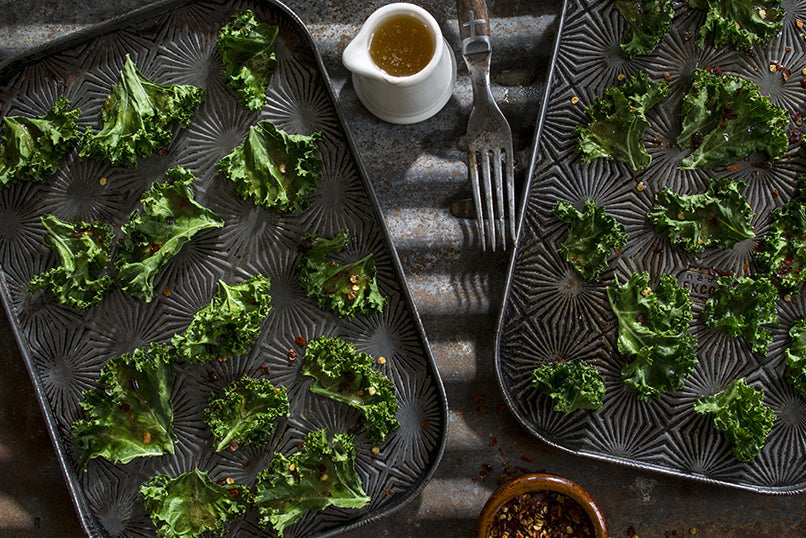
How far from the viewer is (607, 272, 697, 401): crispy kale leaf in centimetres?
201

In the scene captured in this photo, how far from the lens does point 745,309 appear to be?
2.07 metres

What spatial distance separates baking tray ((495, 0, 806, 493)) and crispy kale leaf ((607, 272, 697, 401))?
0.05 m

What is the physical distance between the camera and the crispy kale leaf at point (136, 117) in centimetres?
198

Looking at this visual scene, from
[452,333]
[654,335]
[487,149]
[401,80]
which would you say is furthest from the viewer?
[452,333]

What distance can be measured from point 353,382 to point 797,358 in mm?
1583

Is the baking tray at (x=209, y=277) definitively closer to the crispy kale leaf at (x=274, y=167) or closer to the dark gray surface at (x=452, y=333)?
the crispy kale leaf at (x=274, y=167)

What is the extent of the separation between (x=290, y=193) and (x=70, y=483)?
4.13 ft

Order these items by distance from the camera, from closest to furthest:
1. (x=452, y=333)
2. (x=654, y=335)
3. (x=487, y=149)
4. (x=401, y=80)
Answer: (x=401, y=80) → (x=654, y=335) → (x=487, y=149) → (x=452, y=333)

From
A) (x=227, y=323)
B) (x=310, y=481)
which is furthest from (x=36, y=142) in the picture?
(x=310, y=481)

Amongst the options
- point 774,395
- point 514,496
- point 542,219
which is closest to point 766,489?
point 774,395

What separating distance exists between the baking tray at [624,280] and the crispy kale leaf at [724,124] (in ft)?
0.15

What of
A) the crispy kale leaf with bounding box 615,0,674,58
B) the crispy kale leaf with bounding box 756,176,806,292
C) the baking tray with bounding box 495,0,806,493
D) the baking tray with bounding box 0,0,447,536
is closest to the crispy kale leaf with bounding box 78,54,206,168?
the baking tray with bounding box 0,0,447,536

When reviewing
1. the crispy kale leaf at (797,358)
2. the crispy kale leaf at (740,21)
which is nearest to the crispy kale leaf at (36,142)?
the crispy kale leaf at (740,21)

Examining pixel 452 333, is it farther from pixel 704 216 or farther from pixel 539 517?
pixel 704 216
